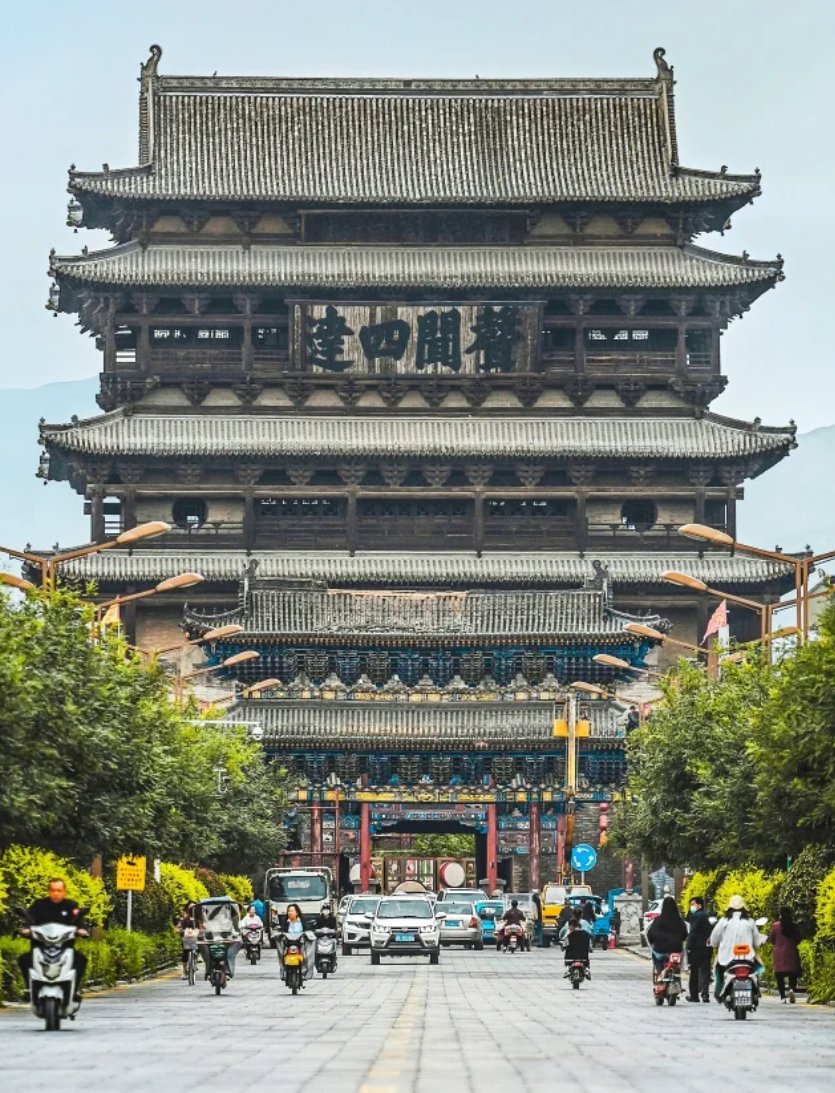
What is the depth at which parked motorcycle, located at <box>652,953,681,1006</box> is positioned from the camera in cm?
4069

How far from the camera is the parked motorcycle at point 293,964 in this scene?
4547 cm

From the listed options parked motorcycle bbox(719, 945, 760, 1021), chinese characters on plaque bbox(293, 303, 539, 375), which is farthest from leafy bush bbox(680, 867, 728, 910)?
chinese characters on plaque bbox(293, 303, 539, 375)

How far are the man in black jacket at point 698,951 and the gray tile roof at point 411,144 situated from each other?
6646 cm

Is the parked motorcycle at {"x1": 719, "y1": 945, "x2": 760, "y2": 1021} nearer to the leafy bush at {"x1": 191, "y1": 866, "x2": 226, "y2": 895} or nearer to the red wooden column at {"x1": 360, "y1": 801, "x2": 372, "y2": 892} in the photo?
the leafy bush at {"x1": 191, "y1": 866, "x2": 226, "y2": 895}

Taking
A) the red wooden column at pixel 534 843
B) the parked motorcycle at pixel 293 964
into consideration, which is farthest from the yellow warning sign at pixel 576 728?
the parked motorcycle at pixel 293 964

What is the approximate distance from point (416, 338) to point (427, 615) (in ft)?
44.0

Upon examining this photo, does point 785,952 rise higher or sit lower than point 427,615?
lower

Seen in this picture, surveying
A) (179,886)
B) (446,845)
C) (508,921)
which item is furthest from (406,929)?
(446,845)

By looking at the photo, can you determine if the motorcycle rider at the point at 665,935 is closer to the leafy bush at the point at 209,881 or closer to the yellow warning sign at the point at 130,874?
the yellow warning sign at the point at 130,874

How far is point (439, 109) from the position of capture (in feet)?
364

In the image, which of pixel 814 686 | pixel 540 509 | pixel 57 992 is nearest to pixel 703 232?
pixel 540 509

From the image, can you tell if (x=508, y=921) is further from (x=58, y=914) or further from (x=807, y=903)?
(x=58, y=914)

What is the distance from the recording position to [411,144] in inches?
4316

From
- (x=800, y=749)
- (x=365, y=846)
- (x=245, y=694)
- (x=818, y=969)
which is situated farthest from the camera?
(x=245, y=694)
